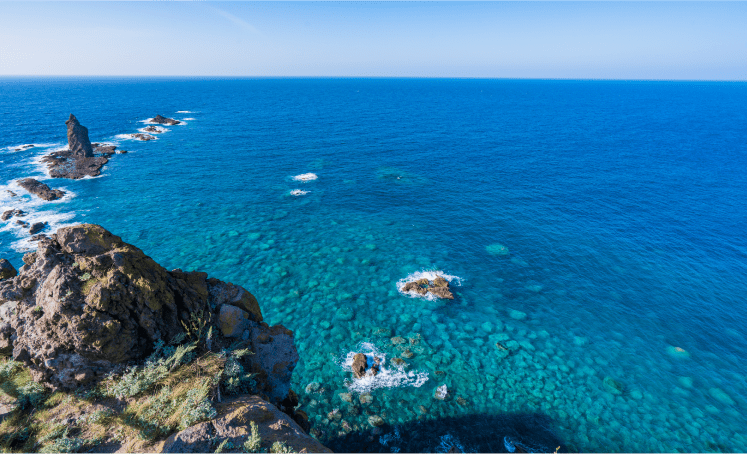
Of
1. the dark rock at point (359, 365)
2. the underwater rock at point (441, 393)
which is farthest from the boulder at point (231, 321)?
the underwater rock at point (441, 393)

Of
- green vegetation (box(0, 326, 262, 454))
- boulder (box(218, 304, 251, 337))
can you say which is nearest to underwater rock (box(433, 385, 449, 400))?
boulder (box(218, 304, 251, 337))

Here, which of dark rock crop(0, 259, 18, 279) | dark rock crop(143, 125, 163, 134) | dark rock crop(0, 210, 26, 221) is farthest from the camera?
dark rock crop(143, 125, 163, 134)

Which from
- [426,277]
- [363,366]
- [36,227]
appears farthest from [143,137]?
[363,366]

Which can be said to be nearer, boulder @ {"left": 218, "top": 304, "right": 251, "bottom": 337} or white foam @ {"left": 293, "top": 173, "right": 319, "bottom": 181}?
boulder @ {"left": 218, "top": 304, "right": 251, "bottom": 337}

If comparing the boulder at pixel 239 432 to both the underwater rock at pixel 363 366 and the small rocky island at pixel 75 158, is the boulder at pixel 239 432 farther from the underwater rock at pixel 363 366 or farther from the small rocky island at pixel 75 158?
the small rocky island at pixel 75 158

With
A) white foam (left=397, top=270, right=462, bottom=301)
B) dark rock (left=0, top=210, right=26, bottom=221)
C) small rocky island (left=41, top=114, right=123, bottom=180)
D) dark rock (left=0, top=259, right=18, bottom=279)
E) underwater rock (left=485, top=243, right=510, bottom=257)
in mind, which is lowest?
white foam (left=397, top=270, right=462, bottom=301)

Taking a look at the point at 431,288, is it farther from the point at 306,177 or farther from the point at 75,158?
the point at 75,158

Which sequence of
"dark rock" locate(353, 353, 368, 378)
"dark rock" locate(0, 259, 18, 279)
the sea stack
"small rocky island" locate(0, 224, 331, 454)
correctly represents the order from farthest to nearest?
the sea stack < "dark rock" locate(353, 353, 368, 378) < "dark rock" locate(0, 259, 18, 279) < "small rocky island" locate(0, 224, 331, 454)

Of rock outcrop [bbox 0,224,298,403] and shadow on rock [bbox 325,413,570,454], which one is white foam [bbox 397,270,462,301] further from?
rock outcrop [bbox 0,224,298,403]
